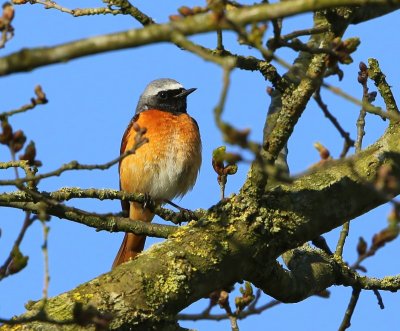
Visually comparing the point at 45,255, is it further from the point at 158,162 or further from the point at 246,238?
the point at 158,162

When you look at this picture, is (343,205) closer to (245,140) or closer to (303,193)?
(303,193)

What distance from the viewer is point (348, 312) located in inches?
208

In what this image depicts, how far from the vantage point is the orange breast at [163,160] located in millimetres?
8586

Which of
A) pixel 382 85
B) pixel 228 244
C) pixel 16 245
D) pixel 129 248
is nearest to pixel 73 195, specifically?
pixel 228 244

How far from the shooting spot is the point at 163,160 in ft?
28.2

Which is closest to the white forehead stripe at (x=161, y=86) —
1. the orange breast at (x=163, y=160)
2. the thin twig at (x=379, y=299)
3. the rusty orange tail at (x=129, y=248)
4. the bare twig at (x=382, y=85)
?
the orange breast at (x=163, y=160)

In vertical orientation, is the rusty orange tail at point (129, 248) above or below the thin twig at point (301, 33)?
above

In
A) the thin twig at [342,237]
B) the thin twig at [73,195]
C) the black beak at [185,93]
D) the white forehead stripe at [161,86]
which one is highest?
the white forehead stripe at [161,86]

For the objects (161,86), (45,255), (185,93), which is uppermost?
(161,86)

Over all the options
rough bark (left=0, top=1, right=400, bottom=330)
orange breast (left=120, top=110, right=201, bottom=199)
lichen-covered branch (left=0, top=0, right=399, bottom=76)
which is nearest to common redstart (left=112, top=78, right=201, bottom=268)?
orange breast (left=120, top=110, right=201, bottom=199)

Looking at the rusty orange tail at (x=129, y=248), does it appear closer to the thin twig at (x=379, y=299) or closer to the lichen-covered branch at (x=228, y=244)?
the thin twig at (x=379, y=299)

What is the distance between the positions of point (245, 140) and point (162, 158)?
5619mm

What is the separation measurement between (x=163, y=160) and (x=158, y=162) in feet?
0.20

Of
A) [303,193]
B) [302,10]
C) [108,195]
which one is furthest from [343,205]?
[302,10]
